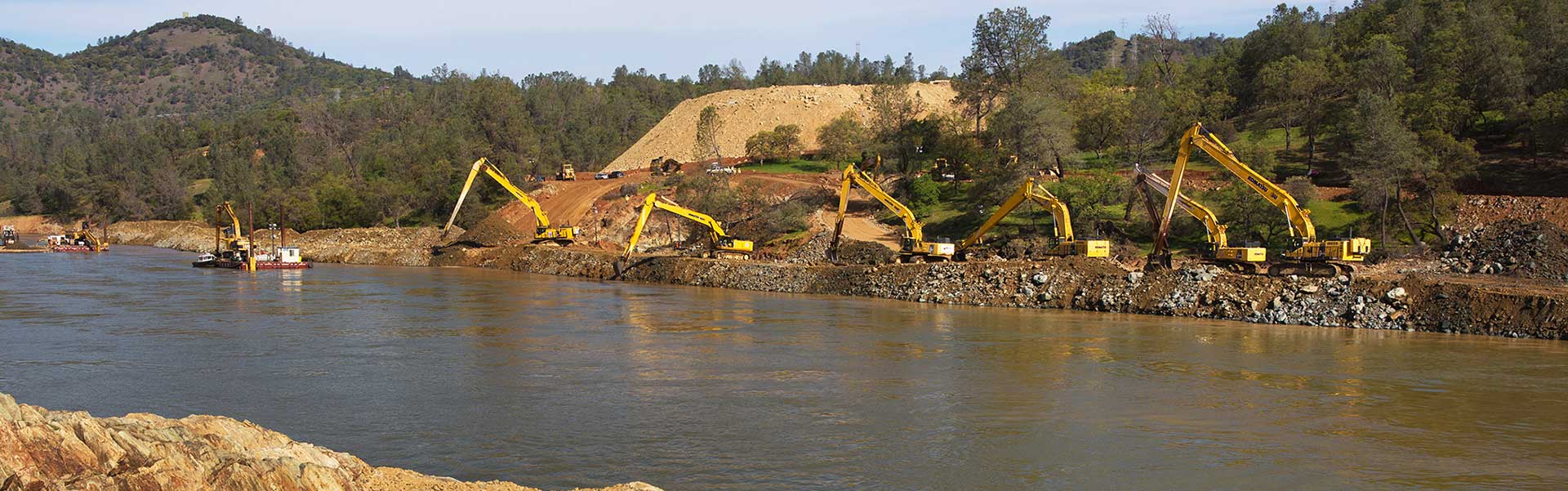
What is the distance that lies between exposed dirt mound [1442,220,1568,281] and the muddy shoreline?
1.02 m

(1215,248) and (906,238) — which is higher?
(906,238)

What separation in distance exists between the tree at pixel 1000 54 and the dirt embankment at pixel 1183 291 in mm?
37008

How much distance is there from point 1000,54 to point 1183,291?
5025 cm

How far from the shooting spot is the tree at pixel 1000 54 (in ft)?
278

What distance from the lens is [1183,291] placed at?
38.8 m

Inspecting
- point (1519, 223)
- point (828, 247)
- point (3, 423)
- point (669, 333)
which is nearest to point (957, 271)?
point (828, 247)

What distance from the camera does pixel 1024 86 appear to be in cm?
7756

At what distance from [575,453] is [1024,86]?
6586cm

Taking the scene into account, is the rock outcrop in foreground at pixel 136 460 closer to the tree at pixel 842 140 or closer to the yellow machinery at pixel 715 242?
the yellow machinery at pixel 715 242

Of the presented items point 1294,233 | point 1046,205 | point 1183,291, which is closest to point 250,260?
point 1046,205

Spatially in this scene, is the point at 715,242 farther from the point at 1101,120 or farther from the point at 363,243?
the point at 363,243

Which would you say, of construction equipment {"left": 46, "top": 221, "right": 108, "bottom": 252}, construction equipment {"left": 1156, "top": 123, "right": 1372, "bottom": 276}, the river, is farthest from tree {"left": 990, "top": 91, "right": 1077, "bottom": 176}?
construction equipment {"left": 46, "top": 221, "right": 108, "bottom": 252}

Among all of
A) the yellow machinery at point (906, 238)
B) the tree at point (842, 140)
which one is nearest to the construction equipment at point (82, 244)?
the tree at point (842, 140)

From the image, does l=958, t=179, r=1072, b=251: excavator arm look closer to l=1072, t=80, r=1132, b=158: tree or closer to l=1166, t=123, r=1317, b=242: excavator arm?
l=1166, t=123, r=1317, b=242: excavator arm
